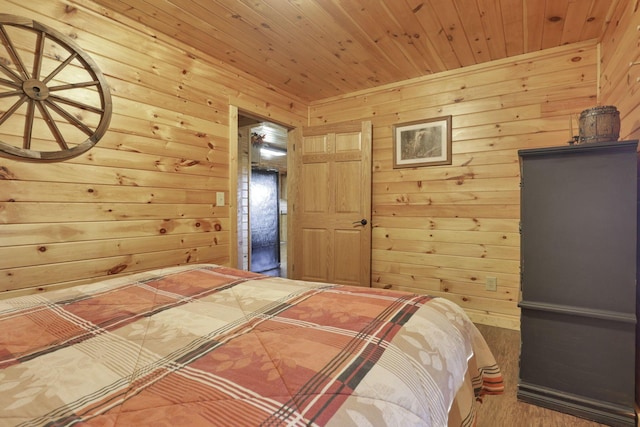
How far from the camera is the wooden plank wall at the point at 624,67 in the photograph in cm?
169

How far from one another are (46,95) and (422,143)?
9.60 feet

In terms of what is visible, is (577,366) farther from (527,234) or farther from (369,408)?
(369,408)

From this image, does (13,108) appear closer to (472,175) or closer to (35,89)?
(35,89)

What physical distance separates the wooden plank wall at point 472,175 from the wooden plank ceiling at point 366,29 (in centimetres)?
20

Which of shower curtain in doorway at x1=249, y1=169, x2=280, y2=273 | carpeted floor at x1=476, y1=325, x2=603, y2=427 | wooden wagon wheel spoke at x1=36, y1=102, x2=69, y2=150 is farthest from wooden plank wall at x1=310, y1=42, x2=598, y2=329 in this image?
shower curtain in doorway at x1=249, y1=169, x2=280, y2=273

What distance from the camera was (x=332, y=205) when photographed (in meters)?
3.48

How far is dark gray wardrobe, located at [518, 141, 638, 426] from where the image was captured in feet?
4.96

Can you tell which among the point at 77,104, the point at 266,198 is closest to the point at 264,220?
the point at 266,198

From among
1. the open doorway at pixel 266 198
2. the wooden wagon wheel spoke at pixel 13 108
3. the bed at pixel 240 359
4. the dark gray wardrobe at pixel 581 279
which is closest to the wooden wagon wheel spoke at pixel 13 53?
the wooden wagon wheel spoke at pixel 13 108

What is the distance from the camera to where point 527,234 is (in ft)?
5.71

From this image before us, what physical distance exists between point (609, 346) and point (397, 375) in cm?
160

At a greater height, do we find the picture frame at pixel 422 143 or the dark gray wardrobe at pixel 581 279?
the picture frame at pixel 422 143

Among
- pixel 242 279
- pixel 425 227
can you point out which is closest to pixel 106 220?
pixel 242 279

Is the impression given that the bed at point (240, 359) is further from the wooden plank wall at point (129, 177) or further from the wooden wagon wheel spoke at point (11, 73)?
the wooden wagon wheel spoke at point (11, 73)
